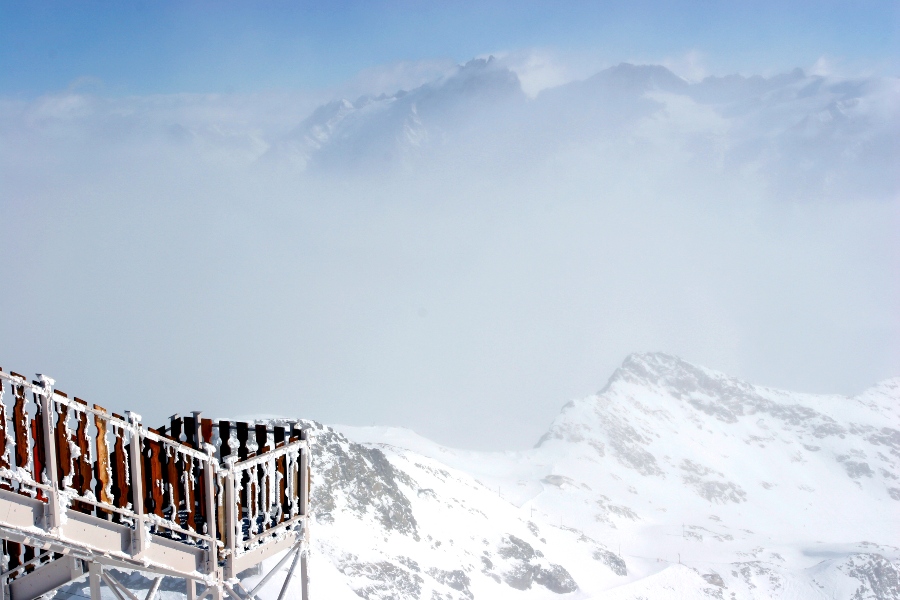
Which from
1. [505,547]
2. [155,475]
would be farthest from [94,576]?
[505,547]

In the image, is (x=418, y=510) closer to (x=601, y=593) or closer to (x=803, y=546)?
(x=601, y=593)

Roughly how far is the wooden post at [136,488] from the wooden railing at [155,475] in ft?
0.06

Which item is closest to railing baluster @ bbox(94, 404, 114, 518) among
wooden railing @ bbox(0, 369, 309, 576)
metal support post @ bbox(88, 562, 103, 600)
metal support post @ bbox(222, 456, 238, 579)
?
wooden railing @ bbox(0, 369, 309, 576)

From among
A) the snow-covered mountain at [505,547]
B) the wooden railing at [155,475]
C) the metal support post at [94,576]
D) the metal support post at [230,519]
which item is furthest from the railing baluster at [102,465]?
the snow-covered mountain at [505,547]

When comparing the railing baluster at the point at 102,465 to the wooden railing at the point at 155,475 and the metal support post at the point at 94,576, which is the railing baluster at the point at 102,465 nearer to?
the wooden railing at the point at 155,475

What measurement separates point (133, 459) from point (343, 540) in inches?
2832

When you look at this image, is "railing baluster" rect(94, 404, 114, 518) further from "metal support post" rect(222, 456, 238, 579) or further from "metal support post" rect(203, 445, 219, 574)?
"metal support post" rect(222, 456, 238, 579)

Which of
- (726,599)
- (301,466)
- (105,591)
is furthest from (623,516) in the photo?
(301,466)

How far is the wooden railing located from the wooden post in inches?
0.7

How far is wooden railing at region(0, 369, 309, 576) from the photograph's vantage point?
12.3 meters

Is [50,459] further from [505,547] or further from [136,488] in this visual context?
[505,547]

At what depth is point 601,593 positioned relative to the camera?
331 ft

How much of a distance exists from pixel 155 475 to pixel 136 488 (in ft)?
4.46

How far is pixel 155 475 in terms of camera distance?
47.8 ft
